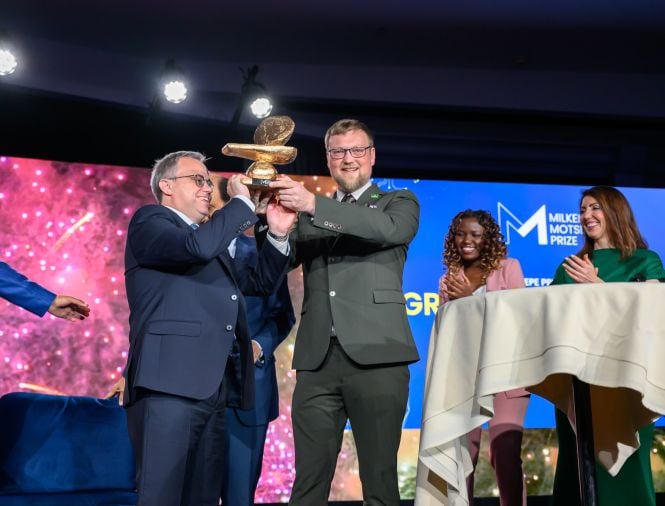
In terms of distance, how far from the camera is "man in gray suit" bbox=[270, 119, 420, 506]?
2.58 m

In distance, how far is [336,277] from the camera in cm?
274

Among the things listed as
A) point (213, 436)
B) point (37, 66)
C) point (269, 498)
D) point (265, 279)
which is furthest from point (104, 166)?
point (213, 436)

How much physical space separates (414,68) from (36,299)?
4.08 metres

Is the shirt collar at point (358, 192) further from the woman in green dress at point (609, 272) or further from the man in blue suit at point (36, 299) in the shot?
the man in blue suit at point (36, 299)

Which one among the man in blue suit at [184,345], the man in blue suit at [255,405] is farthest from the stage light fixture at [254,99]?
the man in blue suit at [184,345]

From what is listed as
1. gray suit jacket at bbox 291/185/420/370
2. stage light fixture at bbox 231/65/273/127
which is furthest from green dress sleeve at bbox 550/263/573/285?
stage light fixture at bbox 231/65/273/127

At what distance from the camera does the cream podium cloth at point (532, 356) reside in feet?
6.24

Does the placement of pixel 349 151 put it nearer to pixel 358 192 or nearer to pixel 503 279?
pixel 358 192

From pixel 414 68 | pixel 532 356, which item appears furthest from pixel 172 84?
pixel 532 356

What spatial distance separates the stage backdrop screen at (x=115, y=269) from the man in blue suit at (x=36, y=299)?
1765 mm

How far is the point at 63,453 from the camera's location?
3.86 meters

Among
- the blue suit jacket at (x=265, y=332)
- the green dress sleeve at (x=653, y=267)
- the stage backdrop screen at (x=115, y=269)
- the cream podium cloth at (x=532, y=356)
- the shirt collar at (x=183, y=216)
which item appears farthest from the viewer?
the stage backdrop screen at (x=115, y=269)

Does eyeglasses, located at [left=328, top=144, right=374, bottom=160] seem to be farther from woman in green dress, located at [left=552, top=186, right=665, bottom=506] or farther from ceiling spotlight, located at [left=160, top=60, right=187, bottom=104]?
ceiling spotlight, located at [left=160, top=60, right=187, bottom=104]

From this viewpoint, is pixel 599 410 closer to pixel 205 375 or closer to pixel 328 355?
pixel 328 355
